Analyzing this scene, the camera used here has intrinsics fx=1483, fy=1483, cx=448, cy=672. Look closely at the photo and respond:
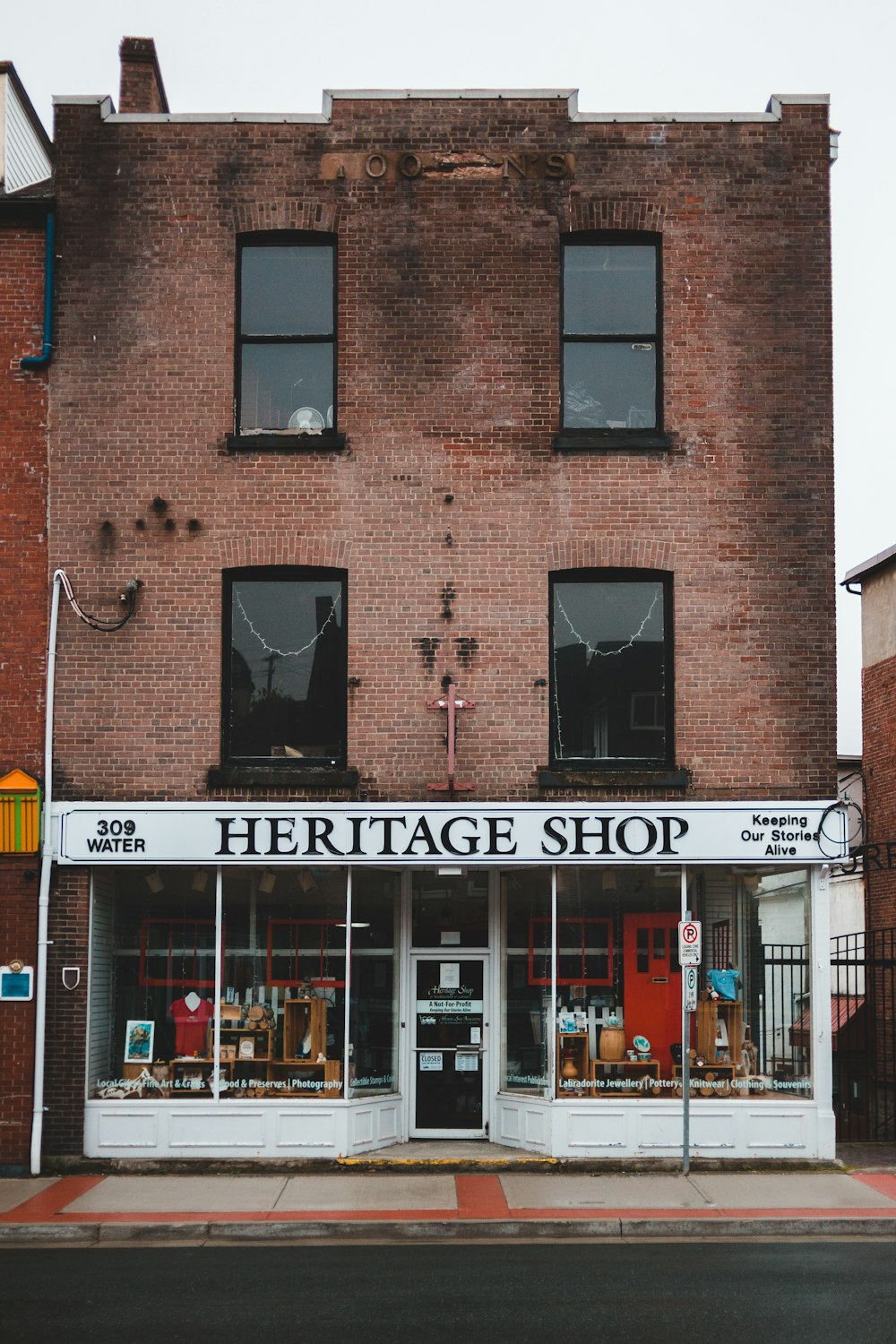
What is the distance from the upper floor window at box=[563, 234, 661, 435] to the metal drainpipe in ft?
18.8

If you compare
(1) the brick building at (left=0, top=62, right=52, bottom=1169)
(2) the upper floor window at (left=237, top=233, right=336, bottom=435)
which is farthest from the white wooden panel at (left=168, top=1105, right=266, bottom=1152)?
(2) the upper floor window at (left=237, top=233, right=336, bottom=435)

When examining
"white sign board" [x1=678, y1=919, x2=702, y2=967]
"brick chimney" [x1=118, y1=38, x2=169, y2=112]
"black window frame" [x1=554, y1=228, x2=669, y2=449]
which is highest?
"brick chimney" [x1=118, y1=38, x2=169, y2=112]

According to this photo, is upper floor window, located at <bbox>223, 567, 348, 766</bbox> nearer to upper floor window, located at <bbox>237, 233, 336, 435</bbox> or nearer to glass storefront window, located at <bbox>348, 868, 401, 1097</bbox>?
glass storefront window, located at <bbox>348, 868, 401, 1097</bbox>

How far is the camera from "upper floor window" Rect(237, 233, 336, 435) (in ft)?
54.7

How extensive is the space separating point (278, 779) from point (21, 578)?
3.63m

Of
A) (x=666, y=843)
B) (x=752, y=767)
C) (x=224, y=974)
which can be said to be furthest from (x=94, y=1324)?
(x=752, y=767)

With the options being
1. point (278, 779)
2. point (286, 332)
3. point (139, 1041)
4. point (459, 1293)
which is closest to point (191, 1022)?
point (139, 1041)

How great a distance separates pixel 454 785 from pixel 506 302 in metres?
5.39

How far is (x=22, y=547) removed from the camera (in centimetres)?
1639

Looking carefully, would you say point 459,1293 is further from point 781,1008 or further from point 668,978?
point 781,1008

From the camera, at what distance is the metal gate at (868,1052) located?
20328mm

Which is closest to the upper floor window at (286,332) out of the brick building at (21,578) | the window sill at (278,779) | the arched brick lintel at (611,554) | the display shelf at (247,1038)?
the brick building at (21,578)

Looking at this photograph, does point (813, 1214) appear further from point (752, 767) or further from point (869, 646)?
point (869, 646)

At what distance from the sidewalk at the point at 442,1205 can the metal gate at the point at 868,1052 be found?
4.96m
